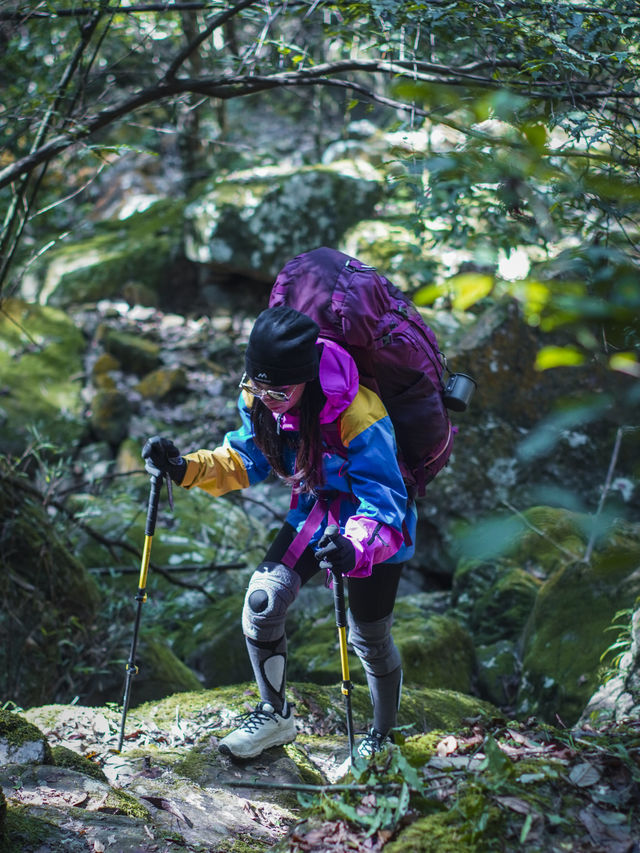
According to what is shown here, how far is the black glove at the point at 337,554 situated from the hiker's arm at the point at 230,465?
29.8 inches

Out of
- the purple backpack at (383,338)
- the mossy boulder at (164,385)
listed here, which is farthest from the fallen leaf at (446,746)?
the mossy boulder at (164,385)

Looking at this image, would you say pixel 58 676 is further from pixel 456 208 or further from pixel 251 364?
pixel 456 208

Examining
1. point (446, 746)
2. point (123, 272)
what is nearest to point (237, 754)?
point (446, 746)

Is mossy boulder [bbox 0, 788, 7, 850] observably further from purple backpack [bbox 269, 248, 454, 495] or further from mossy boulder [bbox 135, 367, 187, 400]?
mossy boulder [bbox 135, 367, 187, 400]

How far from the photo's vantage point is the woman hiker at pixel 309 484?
3.41 m

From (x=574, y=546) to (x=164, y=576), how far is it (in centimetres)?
382

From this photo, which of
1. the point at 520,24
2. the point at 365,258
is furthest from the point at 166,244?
the point at 520,24

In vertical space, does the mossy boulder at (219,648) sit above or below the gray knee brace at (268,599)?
below

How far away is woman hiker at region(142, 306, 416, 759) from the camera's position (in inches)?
134

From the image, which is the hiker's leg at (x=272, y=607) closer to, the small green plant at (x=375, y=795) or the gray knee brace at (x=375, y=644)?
the gray knee brace at (x=375, y=644)

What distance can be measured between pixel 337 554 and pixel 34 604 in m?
3.40

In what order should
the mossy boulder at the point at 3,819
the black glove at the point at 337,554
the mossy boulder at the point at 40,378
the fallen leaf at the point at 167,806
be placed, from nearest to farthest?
the mossy boulder at the point at 3,819 < the black glove at the point at 337,554 < the fallen leaf at the point at 167,806 < the mossy boulder at the point at 40,378

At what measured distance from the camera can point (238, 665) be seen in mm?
6340

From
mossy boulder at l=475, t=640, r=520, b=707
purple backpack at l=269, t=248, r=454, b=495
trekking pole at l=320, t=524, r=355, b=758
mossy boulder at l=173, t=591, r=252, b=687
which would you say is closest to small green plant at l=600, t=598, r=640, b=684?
mossy boulder at l=475, t=640, r=520, b=707
